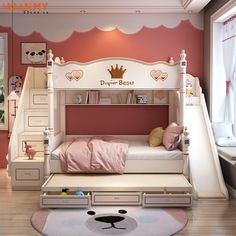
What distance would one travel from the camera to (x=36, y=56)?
558 cm

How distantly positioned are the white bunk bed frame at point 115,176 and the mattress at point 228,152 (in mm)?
445

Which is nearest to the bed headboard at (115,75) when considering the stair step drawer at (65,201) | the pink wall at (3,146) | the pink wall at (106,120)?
the pink wall at (106,120)

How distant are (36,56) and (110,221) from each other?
3.20 m

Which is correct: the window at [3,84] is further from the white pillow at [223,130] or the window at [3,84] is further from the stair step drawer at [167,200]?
the white pillow at [223,130]

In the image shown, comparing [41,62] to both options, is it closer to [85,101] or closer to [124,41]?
[85,101]

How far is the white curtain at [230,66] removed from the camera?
4.79m

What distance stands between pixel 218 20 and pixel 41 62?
107 inches

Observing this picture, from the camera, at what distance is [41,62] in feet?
18.3

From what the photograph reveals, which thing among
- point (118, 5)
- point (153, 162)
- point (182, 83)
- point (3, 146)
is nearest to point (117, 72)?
point (182, 83)

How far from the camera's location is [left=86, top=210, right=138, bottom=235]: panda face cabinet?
123 inches

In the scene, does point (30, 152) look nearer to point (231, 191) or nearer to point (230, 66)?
point (231, 191)

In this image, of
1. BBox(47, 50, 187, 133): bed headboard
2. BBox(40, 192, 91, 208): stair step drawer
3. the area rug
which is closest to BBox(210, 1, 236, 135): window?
BBox(47, 50, 187, 133): bed headboard

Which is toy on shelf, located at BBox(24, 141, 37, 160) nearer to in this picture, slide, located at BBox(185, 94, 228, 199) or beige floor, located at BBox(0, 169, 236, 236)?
beige floor, located at BBox(0, 169, 236, 236)

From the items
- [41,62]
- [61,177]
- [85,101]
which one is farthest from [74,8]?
[61,177]
